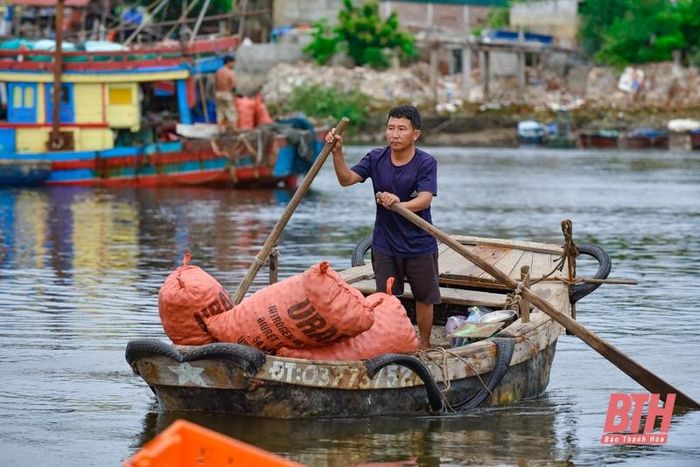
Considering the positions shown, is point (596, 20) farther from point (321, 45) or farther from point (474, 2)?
point (321, 45)

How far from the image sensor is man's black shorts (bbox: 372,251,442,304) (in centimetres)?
893

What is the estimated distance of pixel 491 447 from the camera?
805 cm

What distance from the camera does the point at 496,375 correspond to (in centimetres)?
859

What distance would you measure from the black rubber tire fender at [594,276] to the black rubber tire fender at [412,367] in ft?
7.29

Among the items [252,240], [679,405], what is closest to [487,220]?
[252,240]

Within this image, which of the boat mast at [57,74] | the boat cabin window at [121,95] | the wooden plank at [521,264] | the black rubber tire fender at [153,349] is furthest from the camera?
the boat cabin window at [121,95]

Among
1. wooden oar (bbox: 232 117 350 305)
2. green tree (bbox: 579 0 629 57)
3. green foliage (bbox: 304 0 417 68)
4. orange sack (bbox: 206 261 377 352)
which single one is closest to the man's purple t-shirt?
wooden oar (bbox: 232 117 350 305)

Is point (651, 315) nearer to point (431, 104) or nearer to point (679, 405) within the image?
point (679, 405)

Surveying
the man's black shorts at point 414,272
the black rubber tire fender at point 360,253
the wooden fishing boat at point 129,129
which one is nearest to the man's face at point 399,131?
the man's black shorts at point 414,272

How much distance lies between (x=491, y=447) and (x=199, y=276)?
1.79 meters

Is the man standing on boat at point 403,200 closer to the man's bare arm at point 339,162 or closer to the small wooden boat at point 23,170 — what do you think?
the man's bare arm at point 339,162

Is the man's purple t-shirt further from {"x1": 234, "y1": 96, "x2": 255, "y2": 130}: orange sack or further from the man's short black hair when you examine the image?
{"x1": 234, "y1": 96, "x2": 255, "y2": 130}: orange sack

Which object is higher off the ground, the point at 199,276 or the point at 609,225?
the point at 199,276

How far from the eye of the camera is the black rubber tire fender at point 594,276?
1041 centimetres
